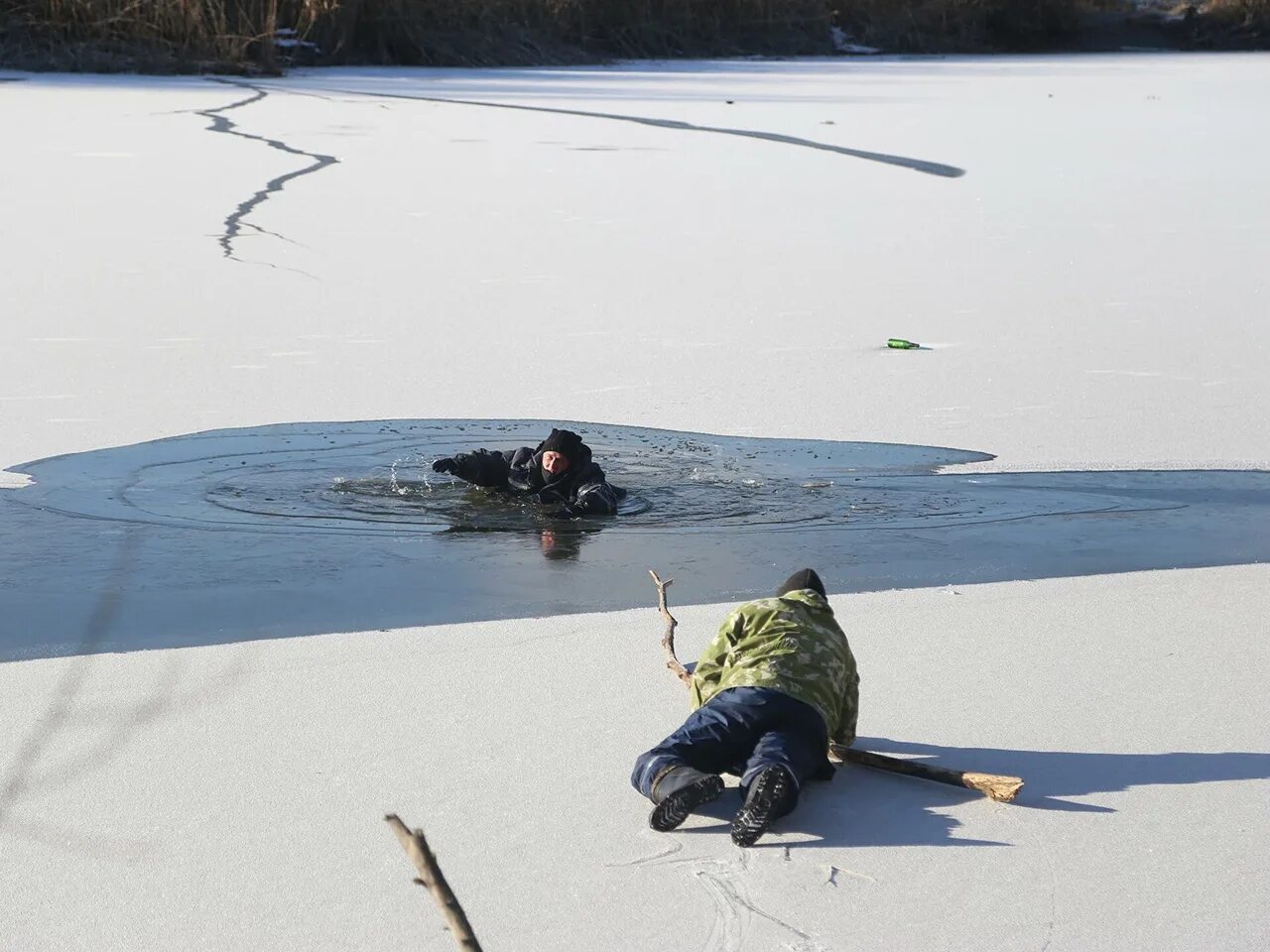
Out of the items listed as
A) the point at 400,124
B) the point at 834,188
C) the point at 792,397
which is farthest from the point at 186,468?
the point at 400,124

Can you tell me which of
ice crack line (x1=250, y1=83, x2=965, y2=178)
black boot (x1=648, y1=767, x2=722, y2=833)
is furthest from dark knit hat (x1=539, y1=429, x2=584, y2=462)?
ice crack line (x1=250, y1=83, x2=965, y2=178)

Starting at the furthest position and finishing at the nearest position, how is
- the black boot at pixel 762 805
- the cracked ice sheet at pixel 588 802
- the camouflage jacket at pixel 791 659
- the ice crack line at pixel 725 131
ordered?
1. the ice crack line at pixel 725 131
2. the camouflage jacket at pixel 791 659
3. the black boot at pixel 762 805
4. the cracked ice sheet at pixel 588 802

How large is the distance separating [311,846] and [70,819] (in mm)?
362

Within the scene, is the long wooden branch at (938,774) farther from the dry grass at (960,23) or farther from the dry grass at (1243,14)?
the dry grass at (1243,14)

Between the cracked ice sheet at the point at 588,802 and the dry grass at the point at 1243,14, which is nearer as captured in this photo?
the cracked ice sheet at the point at 588,802

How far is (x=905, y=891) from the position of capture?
2486 millimetres

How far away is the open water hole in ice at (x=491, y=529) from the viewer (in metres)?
3.91

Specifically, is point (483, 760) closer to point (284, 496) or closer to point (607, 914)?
point (607, 914)

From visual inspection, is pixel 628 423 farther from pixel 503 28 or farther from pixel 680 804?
pixel 503 28

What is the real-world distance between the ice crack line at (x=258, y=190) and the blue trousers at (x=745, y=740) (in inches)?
222

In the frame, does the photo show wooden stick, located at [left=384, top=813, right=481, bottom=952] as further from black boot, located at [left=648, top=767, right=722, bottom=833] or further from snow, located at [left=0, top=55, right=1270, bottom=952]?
black boot, located at [left=648, top=767, right=722, bottom=833]

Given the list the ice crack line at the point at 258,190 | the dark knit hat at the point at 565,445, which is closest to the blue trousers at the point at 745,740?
the dark knit hat at the point at 565,445

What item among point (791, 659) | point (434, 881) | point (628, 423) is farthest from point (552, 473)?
point (434, 881)

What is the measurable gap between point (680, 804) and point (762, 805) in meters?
0.12
